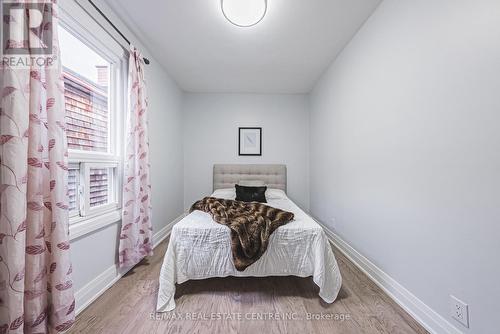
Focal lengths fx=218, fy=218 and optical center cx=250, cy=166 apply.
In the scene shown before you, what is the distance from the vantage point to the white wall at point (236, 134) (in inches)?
164

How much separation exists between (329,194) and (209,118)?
100 inches

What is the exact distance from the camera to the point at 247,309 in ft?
5.48

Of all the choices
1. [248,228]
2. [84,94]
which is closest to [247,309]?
[248,228]

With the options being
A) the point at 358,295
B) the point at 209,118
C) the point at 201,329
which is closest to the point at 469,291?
the point at 358,295

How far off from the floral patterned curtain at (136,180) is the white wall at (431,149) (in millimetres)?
2310

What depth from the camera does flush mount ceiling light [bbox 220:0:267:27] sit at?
180cm

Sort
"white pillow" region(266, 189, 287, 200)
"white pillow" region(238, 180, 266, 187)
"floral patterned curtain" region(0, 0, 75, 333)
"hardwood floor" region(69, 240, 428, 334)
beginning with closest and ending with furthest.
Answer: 1. "floral patterned curtain" region(0, 0, 75, 333)
2. "hardwood floor" region(69, 240, 428, 334)
3. "white pillow" region(266, 189, 287, 200)
4. "white pillow" region(238, 180, 266, 187)

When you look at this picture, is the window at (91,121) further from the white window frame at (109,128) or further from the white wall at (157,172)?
the white wall at (157,172)

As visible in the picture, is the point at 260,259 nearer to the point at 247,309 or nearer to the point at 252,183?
the point at 247,309

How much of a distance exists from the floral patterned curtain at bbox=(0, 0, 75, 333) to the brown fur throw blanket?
109 cm

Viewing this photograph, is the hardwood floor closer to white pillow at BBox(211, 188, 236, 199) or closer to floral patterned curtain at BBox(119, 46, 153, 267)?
floral patterned curtain at BBox(119, 46, 153, 267)

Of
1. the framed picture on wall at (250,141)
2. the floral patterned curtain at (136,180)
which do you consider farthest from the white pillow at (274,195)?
the floral patterned curtain at (136,180)

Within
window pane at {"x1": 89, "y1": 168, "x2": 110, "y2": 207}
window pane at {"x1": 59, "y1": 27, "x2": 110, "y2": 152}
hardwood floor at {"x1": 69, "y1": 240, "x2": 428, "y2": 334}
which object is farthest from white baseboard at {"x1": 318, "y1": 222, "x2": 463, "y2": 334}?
window pane at {"x1": 59, "y1": 27, "x2": 110, "y2": 152}

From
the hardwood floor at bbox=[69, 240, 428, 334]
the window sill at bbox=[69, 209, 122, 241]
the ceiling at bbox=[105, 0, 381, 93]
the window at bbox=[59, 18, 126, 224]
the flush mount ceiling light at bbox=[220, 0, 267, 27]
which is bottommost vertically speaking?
the hardwood floor at bbox=[69, 240, 428, 334]
